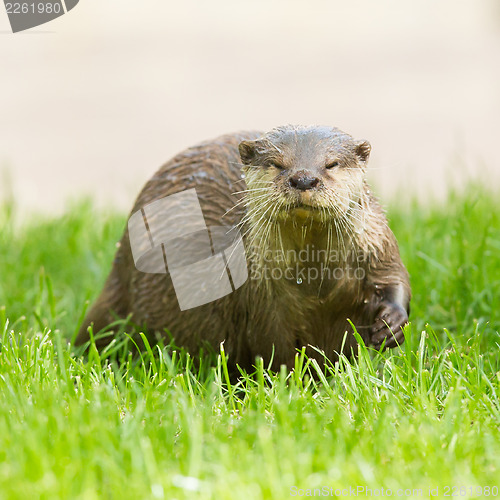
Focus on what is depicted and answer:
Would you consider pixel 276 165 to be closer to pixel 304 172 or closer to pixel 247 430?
pixel 304 172

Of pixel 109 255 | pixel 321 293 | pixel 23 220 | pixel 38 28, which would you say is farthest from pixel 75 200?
pixel 38 28

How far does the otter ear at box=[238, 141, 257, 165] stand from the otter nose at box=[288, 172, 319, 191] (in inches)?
11.8

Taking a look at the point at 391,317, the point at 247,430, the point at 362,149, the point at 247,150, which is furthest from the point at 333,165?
the point at 247,430

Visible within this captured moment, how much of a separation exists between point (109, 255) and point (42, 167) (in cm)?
323

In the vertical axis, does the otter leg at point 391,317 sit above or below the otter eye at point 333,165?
below

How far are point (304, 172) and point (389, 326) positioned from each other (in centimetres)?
56

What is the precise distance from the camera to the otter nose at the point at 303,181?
8.15 ft

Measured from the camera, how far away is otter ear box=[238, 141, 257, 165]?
2768 millimetres

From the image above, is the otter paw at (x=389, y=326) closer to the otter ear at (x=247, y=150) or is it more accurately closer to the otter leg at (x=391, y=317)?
the otter leg at (x=391, y=317)

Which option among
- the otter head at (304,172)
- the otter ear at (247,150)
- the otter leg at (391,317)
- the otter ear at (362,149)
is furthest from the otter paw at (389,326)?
the otter ear at (247,150)

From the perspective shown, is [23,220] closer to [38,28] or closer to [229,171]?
[229,171]

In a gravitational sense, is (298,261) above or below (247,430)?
above

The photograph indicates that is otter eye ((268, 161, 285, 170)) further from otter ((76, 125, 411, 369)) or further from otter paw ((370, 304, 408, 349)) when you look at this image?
otter paw ((370, 304, 408, 349))

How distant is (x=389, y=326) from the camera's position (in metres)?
2.73
